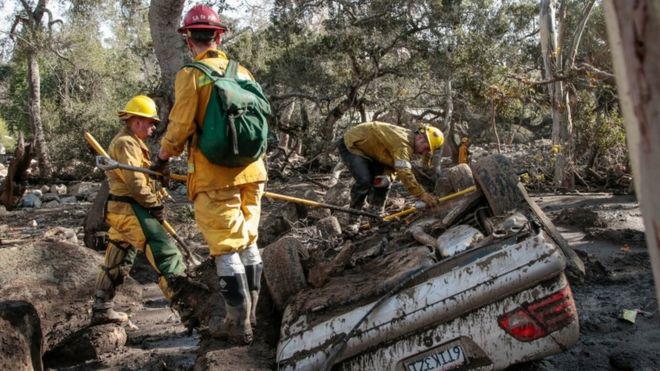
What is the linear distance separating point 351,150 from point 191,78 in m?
4.32

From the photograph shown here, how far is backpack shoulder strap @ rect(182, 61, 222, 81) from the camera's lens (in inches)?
130

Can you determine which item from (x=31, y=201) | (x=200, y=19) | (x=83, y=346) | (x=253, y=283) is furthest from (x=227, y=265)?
(x=31, y=201)

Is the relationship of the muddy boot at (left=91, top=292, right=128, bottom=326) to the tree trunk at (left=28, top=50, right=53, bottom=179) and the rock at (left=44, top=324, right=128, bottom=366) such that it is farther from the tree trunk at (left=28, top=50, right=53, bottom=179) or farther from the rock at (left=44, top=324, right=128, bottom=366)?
the tree trunk at (left=28, top=50, right=53, bottom=179)

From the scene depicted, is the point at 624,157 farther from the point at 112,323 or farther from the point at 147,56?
the point at 147,56

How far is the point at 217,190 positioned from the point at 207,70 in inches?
25.4

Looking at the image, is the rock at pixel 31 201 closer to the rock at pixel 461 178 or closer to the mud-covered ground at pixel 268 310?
the mud-covered ground at pixel 268 310

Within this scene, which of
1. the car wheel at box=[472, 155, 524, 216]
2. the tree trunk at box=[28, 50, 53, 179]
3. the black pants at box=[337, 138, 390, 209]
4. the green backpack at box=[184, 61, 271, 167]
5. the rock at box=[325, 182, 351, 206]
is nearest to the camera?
the green backpack at box=[184, 61, 271, 167]

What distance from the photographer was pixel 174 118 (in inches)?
130

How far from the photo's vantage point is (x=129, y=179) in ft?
14.4

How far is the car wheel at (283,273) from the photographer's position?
3557 millimetres

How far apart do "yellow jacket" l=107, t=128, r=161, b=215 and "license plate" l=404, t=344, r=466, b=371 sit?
97.9 inches

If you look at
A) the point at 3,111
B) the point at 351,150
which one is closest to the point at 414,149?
the point at 351,150

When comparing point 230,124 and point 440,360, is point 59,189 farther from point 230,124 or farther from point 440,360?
point 440,360

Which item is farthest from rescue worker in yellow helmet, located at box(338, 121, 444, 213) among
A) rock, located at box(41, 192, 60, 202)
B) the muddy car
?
rock, located at box(41, 192, 60, 202)
